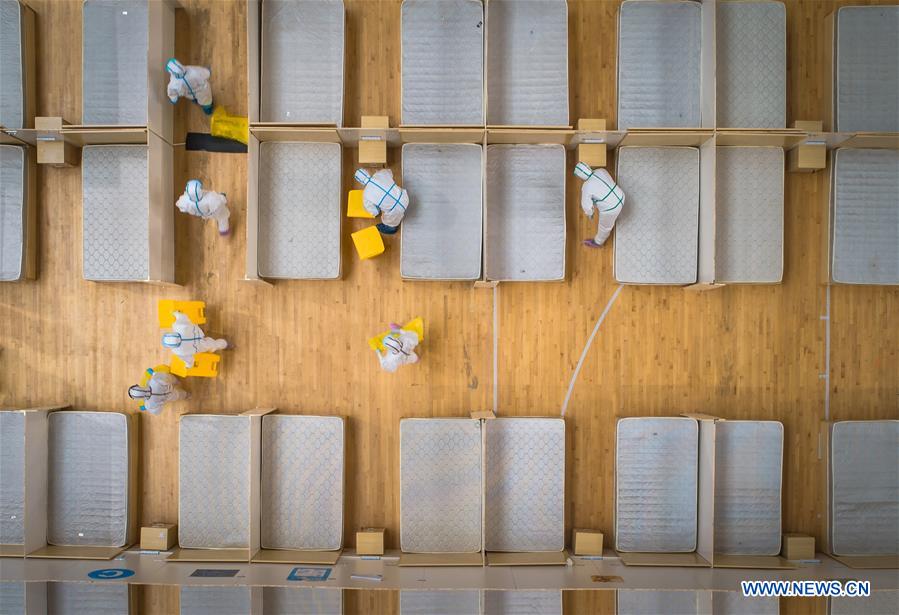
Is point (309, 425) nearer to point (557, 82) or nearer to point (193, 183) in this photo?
point (193, 183)

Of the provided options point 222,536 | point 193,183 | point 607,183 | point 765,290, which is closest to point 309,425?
point 222,536

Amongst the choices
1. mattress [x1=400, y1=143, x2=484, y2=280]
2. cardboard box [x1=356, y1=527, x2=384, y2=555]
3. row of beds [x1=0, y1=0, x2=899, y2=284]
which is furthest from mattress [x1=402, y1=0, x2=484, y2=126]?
cardboard box [x1=356, y1=527, x2=384, y2=555]

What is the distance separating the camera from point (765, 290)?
378 cm

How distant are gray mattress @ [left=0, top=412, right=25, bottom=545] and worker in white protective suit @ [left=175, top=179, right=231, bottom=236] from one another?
1884mm

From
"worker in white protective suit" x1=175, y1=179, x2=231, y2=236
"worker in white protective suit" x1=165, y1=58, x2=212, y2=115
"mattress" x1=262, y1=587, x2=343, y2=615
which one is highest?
"worker in white protective suit" x1=165, y1=58, x2=212, y2=115

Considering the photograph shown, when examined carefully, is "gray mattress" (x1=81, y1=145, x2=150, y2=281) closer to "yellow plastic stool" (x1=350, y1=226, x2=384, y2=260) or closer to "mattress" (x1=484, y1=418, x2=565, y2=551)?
"yellow plastic stool" (x1=350, y1=226, x2=384, y2=260)

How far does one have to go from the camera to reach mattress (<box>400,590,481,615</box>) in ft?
11.2

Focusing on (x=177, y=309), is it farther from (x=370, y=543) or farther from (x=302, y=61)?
(x=370, y=543)

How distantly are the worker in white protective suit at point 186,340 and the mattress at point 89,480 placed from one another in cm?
66

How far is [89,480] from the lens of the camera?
11.8ft

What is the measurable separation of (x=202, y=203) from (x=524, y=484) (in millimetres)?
2956

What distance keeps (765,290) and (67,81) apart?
544cm

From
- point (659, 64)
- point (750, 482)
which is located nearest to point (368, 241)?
point (659, 64)

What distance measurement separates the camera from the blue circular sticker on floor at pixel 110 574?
10.8 ft
